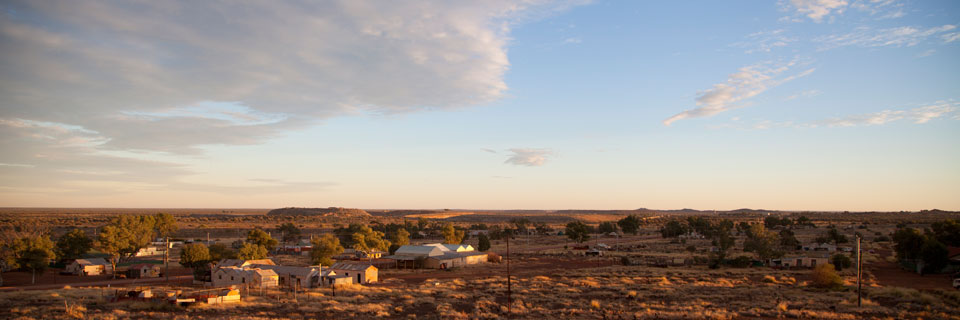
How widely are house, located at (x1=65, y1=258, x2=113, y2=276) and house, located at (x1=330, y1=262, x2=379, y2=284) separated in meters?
25.0

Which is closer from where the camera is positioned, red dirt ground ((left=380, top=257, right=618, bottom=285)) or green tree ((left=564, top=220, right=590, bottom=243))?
red dirt ground ((left=380, top=257, right=618, bottom=285))

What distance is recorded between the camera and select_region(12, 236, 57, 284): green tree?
4472 cm

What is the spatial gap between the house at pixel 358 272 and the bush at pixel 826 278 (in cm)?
3329

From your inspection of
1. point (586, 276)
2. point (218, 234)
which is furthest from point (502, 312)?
point (218, 234)

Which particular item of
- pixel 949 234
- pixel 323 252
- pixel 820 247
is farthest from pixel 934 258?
pixel 323 252

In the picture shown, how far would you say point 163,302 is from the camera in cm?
3086

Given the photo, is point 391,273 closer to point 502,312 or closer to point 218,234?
point 502,312

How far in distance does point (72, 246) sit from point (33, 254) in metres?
11.3

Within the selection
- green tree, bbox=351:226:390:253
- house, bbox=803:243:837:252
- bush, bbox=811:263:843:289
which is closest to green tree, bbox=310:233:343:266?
green tree, bbox=351:226:390:253

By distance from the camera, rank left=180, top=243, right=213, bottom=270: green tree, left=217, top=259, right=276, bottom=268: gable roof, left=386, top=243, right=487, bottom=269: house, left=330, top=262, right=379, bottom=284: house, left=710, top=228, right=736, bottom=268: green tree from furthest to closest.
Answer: left=386, top=243, right=487, bottom=269: house, left=710, top=228, right=736, bottom=268: green tree, left=180, top=243, right=213, bottom=270: green tree, left=217, top=259, right=276, bottom=268: gable roof, left=330, top=262, right=379, bottom=284: house

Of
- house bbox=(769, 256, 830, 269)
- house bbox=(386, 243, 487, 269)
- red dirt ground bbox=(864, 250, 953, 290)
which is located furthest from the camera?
house bbox=(386, 243, 487, 269)

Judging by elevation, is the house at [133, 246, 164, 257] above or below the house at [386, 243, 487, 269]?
below

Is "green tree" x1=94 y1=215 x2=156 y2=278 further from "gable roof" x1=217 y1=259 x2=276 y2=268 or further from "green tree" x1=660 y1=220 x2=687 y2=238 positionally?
"green tree" x1=660 y1=220 x2=687 y2=238

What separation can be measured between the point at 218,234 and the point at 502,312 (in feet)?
313
